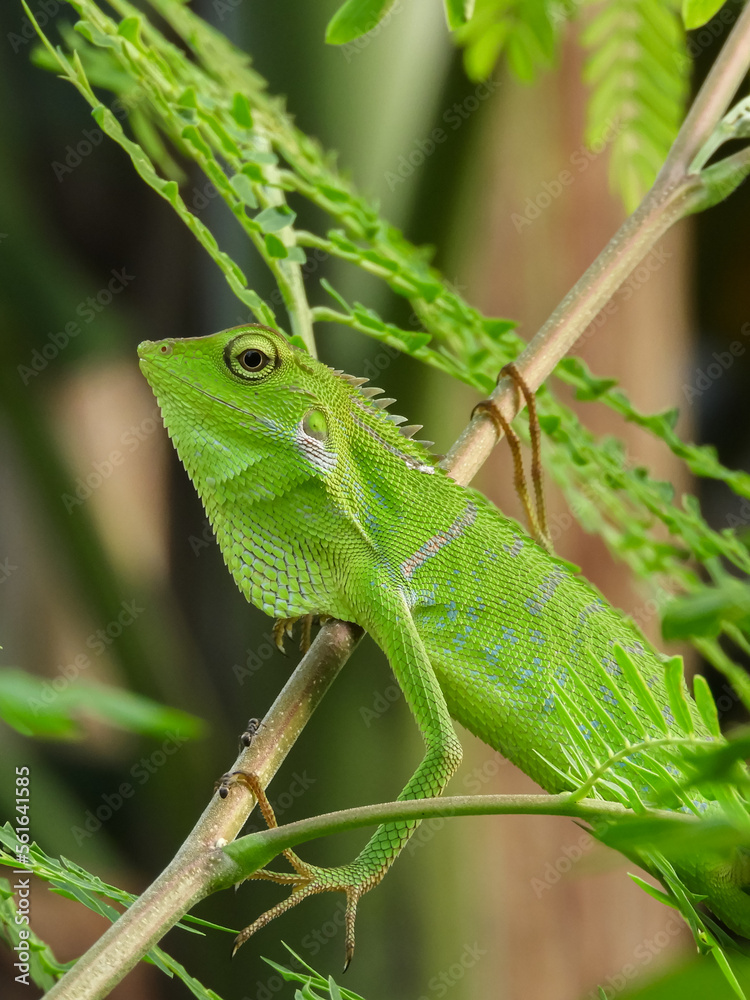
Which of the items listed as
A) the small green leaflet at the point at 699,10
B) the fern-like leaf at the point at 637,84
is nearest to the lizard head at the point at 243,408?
the small green leaflet at the point at 699,10

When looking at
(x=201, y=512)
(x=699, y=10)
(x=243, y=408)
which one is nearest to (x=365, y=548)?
(x=243, y=408)

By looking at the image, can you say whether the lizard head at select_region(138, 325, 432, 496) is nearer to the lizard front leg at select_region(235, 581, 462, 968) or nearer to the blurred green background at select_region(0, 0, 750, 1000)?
the lizard front leg at select_region(235, 581, 462, 968)

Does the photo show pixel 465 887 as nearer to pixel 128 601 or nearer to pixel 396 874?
pixel 396 874

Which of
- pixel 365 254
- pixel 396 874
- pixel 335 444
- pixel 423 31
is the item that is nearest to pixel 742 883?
pixel 335 444

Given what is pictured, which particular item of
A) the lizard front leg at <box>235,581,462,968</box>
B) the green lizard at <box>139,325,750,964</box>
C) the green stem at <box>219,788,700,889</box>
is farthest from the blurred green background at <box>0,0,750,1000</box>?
the green stem at <box>219,788,700,889</box>

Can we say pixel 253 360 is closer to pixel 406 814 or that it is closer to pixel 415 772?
pixel 415 772

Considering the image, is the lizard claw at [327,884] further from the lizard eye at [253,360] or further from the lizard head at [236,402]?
the lizard eye at [253,360]
